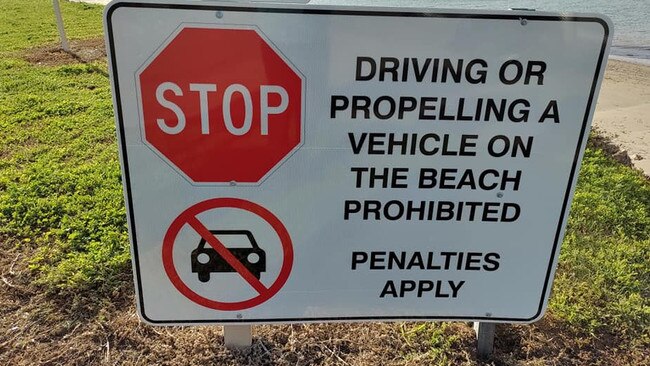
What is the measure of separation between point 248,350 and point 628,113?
6084 millimetres

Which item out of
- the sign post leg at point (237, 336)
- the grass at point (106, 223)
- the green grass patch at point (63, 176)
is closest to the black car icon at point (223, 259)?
the sign post leg at point (237, 336)

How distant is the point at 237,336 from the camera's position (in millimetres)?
2127

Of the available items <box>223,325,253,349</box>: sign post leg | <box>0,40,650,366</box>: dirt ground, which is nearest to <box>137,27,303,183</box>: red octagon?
<box>223,325,253,349</box>: sign post leg

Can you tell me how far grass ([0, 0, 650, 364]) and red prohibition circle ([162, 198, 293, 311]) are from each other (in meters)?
0.72

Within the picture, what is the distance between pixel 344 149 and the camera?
65.1 inches

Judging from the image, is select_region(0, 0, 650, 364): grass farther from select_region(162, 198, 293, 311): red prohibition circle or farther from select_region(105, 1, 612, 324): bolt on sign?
select_region(162, 198, 293, 311): red prohibition circle

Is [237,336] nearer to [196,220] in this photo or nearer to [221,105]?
[196,220]

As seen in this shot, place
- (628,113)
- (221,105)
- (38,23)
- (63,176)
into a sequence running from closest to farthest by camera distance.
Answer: (221,105), (63,176), (628,113), (38,23)

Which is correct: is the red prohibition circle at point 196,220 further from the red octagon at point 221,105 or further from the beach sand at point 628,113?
the beach sand at point 628,113

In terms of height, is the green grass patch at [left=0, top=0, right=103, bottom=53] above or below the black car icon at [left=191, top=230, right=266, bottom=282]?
below

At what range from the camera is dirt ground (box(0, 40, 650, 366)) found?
2.12 m

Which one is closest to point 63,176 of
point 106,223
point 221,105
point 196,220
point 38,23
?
point 106,223

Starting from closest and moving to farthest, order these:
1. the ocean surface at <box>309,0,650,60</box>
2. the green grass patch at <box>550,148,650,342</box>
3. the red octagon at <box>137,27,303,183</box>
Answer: the red octagon at <box>137,27,303,183</box>
the green grass patch at <box>550,148,650,342</box>
the ocean surface at <box>309,0,650,60</box>

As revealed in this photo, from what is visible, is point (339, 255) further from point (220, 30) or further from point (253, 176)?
point (220, 30)
